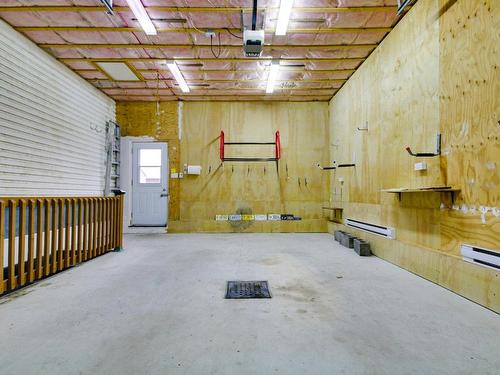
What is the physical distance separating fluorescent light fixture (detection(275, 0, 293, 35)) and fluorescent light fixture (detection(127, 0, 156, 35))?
1.73 m

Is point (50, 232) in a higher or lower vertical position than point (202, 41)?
lower

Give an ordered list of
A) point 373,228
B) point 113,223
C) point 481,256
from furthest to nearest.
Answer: point 113,223 < point 373,228 < point 481,256

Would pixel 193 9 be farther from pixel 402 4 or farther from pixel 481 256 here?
pixel 481 256

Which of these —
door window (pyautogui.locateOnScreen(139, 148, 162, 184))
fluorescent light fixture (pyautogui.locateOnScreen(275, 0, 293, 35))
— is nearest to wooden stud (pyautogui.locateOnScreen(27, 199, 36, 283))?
fluorescent light fixture (pyautogui.locateOnScreen(275, 0, 293, 35))

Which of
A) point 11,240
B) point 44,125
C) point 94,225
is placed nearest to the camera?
point 11,240

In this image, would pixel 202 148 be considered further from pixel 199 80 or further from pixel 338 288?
pixel 338 288

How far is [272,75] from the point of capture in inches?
219

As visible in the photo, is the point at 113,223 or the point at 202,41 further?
the point at 113,223

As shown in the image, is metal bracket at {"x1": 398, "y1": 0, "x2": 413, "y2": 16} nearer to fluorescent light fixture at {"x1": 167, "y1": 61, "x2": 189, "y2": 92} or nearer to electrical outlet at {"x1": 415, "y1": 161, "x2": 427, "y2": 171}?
electrical outlet at {"x1": 415, "y1": 161, "x2": 427, "y2": 171}

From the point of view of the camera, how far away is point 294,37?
441cm

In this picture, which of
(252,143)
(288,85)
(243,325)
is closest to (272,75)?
(288,85)

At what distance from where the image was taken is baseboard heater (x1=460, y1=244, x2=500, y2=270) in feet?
7.72

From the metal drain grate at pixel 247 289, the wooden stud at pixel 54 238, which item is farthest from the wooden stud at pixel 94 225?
the metal drain grate at pixel 247 289

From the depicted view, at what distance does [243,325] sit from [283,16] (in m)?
3.61
